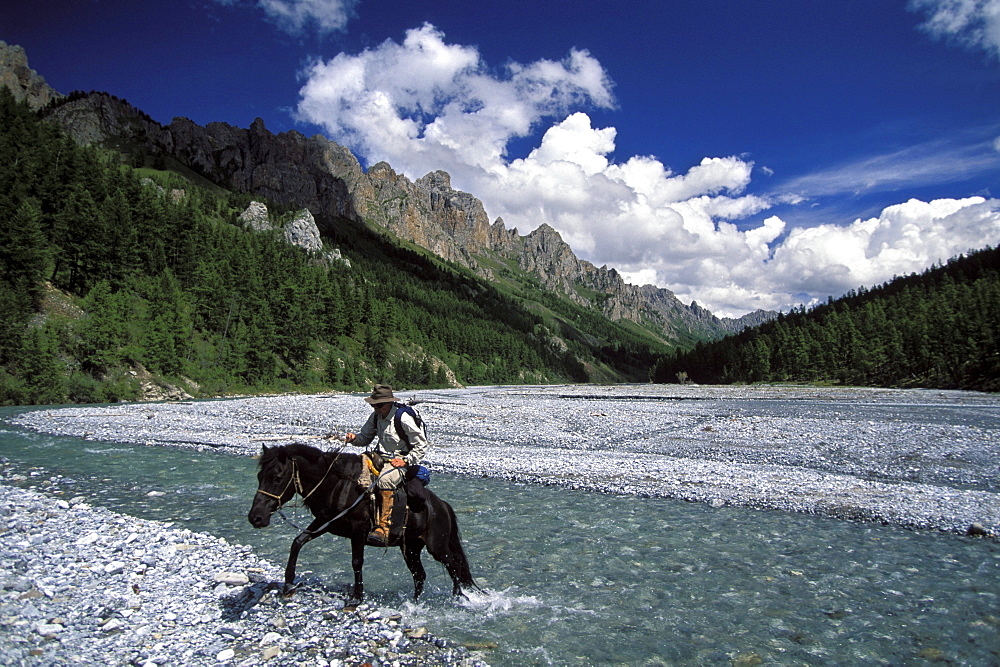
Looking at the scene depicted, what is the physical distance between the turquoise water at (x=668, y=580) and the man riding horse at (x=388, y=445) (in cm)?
221

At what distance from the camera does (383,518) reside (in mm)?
8219

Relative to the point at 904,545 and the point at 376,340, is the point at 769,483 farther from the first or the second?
the point at 376,340

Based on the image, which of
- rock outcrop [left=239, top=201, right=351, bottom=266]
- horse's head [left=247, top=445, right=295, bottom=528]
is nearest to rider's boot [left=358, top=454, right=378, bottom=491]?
horse's head [left=247, top=445, right=295, bottom=528]

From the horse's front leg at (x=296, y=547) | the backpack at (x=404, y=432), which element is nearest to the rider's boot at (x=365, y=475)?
the backpack at (x=404, y=432)

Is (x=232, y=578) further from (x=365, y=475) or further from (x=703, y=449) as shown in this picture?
(x=703, y=449)

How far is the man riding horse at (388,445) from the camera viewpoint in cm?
832

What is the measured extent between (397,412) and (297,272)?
105631 mm

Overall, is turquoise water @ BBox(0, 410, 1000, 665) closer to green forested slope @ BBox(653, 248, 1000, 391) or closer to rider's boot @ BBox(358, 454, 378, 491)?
rider's boot @ BBox(358, 454, 378, 491)

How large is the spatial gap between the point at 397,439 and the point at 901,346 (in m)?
137

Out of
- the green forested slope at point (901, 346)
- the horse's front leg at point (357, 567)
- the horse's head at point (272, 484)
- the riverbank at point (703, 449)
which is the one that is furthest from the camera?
the green forested slope at point (901, 346)

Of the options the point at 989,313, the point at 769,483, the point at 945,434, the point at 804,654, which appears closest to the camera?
the point at 804,654

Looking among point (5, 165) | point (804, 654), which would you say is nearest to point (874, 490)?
point (804, 654)

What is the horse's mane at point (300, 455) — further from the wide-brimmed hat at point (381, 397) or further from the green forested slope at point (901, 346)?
the green forested slope at point (901, 346)

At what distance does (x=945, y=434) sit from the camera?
92.4 feet
